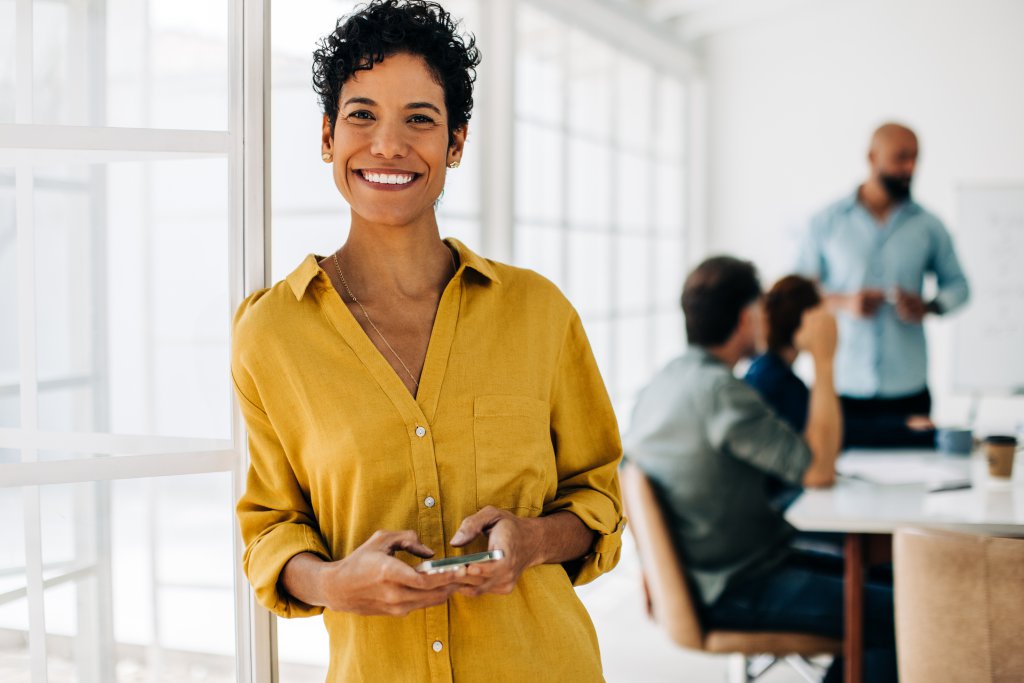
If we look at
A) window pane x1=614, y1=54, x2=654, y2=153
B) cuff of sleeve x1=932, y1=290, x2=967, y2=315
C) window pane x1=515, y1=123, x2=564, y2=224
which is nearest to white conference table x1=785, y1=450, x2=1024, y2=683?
cuff of sleeve x1=932, y1=290, x2=967, y2=315

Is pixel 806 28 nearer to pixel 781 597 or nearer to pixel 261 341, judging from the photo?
pixel 781 597

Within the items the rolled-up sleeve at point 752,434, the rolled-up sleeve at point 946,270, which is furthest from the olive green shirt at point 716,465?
the rolled-up sleeve at point 946,270

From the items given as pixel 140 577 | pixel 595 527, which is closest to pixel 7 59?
pixel 140 577

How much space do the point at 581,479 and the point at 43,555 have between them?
77 cm

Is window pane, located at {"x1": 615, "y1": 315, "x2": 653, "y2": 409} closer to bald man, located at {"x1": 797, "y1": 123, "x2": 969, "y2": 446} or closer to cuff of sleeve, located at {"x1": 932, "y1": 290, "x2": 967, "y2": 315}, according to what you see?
bald man, located at {"x1": 797, "y1": 123, "x2": 969, "y2": 446}

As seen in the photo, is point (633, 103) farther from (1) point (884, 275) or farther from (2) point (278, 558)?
(2) point (278, 558)

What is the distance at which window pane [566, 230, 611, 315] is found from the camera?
420 cm

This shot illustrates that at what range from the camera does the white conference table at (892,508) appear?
2203 mm

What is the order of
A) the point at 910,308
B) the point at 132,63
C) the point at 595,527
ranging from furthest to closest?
the point at 910,308
the point at 132,63
the point at 595,527

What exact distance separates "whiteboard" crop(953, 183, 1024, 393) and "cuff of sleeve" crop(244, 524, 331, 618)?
4.19 meters

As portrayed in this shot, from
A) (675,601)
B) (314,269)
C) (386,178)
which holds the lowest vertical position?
(675,601)

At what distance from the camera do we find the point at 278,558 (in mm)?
1167

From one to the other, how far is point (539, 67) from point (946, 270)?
1.80m

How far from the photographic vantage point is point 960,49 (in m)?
5.06
